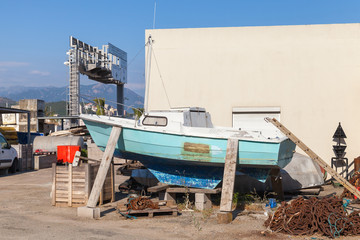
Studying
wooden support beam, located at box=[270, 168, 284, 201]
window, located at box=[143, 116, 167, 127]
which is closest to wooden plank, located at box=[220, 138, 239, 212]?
window, located at box=[143, 116, 167, 127]

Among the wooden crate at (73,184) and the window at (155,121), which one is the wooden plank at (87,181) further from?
the window at (155,121)

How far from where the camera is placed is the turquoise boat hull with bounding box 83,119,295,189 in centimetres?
1079

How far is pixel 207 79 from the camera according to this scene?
18.1 meters

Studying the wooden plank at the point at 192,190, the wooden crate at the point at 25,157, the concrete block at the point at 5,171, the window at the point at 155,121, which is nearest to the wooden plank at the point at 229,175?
the wooden plank at the point at 192,190

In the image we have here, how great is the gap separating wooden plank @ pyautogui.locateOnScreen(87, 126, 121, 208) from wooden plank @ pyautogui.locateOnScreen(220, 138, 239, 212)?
2823 mm

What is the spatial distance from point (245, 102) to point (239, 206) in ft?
23.5

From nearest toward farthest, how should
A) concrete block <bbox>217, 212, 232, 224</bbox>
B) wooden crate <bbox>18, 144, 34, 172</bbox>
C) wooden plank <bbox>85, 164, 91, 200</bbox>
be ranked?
concrete block <bbox>217, 212, 232, 224</bbox>, wooden plank <bbox>85, 164, 91, 200</bbox>, wooden crate <bbox>18, 144, 34, 172</bbox>

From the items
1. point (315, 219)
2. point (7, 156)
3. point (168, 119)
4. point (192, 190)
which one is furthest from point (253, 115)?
point (7, 156)

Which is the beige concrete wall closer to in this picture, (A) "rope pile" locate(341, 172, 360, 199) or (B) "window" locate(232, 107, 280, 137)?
(B) "window" locate(232, 107, 280, 137)

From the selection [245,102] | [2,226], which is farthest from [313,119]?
[2,226]

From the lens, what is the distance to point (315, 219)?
8.65m

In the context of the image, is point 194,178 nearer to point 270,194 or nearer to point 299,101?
point 270,194

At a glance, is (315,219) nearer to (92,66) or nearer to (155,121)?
(155,121)

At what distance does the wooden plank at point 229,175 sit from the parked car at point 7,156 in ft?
41.1
